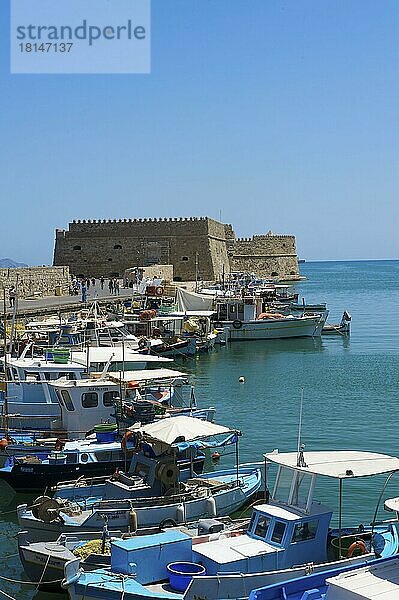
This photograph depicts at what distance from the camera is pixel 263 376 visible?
1262 inches

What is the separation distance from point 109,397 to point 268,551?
8.36 meters

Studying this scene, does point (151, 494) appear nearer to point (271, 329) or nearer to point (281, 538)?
point (281, 538)

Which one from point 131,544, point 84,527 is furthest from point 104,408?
point 131,544

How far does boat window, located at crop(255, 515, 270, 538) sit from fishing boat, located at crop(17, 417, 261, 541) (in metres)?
1.82

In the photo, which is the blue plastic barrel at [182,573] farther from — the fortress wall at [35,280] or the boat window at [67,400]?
the fortress wall at [35,280]

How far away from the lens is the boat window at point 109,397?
18.7 metres

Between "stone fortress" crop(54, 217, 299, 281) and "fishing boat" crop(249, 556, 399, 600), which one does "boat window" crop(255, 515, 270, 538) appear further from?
"stone fortress" crop(54, 217, 299, 281)

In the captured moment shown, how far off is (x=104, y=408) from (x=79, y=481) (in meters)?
3.76

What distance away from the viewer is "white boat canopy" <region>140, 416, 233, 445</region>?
1439cm

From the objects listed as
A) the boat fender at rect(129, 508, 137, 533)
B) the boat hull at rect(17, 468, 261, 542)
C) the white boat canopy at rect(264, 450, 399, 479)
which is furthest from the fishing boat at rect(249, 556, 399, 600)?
the boat hull at rect(17, 468, 261, 542)

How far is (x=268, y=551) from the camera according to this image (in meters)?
10.9

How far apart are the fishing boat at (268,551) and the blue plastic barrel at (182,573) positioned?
0.5 inches

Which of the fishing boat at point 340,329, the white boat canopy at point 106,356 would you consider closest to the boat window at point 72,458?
the white boat canopy at point 106,356

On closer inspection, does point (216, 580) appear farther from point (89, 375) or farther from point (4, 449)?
point (89, 375)
